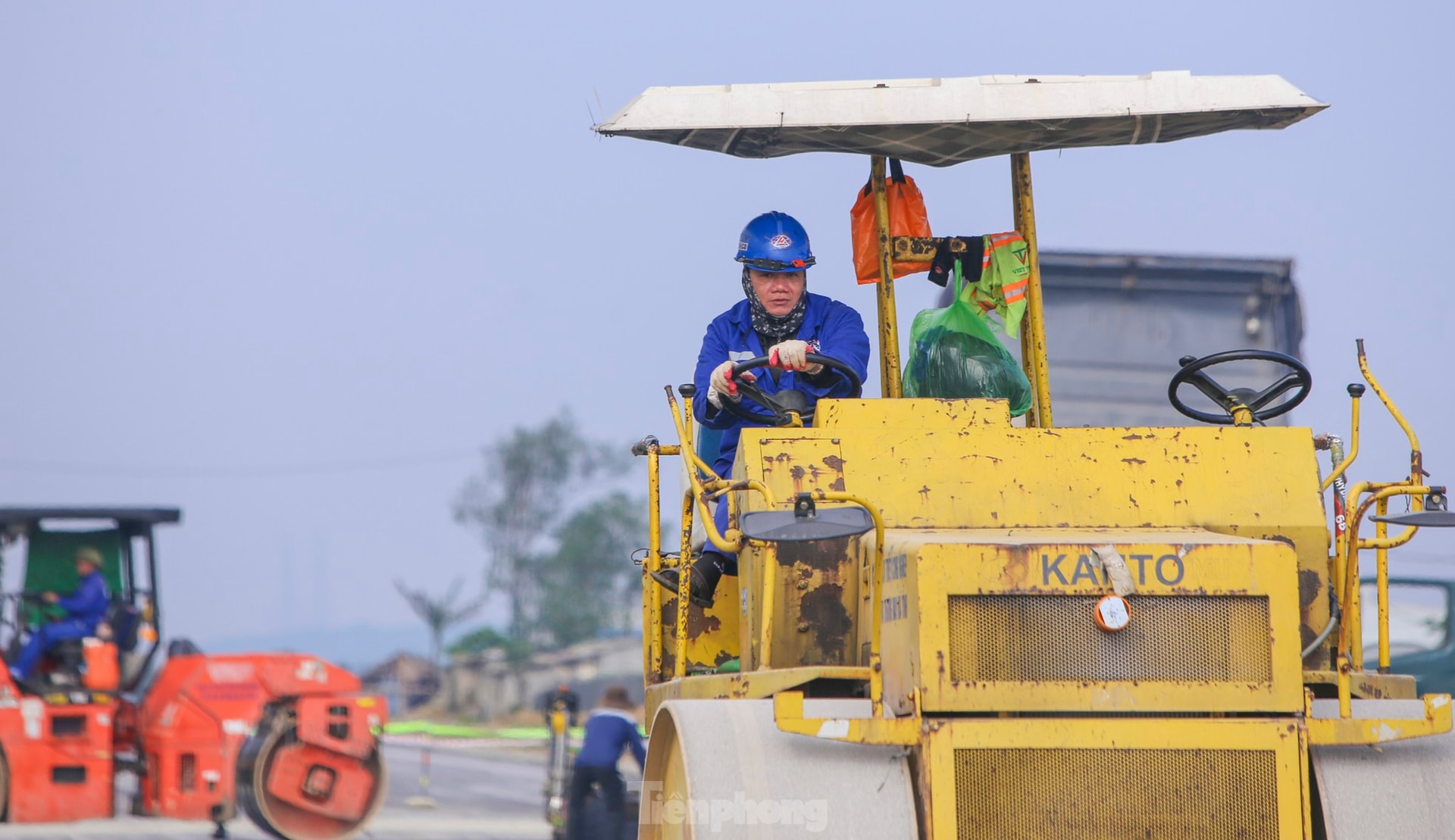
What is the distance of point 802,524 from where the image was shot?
14.5 ft

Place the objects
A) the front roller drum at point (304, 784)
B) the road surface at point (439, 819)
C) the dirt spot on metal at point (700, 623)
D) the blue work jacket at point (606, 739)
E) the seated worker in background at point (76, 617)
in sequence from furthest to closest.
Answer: the seated worker in background at point (76, 617) → the road surface at point (439, 819) → the front roller drum at point (304, 784) → the blue work jacket at point (606, 739) → the dirt spot on metal at point (700, 623)

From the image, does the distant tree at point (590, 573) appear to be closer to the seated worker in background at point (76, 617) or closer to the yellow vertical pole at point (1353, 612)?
the seated worker in background at point (76, 617)

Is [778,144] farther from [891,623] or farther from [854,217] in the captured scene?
[891,623]

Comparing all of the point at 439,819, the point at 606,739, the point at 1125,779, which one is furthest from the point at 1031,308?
the point at 439,819

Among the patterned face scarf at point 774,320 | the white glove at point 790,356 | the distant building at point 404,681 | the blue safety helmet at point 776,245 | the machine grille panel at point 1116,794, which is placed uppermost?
the blue safety helmet at point 776,245

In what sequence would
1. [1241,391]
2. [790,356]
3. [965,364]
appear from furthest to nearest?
[965,364], [1241,391], [790,356]

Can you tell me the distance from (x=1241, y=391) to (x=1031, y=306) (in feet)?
2.82

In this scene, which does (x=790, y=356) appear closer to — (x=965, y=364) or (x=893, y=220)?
(x=965, y=364)

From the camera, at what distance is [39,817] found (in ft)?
53.2

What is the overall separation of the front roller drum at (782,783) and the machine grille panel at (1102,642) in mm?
341

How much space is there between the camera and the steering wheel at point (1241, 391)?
582 cm

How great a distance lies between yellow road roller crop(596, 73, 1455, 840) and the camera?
429 centimetres

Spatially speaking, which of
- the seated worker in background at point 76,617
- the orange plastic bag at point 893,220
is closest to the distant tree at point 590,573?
the seated worker in background at point 76,617

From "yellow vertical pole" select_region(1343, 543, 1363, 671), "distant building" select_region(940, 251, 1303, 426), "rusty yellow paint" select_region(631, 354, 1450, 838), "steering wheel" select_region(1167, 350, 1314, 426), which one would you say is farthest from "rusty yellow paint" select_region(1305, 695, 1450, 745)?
"distant building" select_region(940, 251, 1303, 426)
